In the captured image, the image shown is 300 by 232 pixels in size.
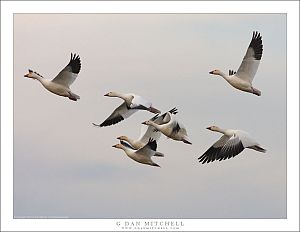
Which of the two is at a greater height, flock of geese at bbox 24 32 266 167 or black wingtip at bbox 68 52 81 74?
black wingtip at bbox 68 52 81 74

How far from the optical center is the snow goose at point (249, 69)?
30.8ft

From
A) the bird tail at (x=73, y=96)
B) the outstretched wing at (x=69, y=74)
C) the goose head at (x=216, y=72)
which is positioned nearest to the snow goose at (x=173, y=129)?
the goose head at (x=216, y=72)

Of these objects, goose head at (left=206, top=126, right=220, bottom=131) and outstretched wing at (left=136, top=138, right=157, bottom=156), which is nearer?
outstretched wing at (left=136, top=138, right=157, bottom=156)

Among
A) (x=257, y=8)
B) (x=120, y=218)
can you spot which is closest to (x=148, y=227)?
(x=120, y=218)

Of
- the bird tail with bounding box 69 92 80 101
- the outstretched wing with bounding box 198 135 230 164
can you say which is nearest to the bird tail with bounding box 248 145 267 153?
the outstretched wing with bounding box 198 135 230 164

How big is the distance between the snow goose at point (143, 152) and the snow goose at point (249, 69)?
1.06 metres

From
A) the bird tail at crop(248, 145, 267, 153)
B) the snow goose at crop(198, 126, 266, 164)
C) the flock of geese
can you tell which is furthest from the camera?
the bird tail at crop(248, 145, 267, 153)

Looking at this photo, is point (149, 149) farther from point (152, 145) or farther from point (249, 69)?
point (249, 69)

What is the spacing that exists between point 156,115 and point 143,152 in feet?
1.52

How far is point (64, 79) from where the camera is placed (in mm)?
9453

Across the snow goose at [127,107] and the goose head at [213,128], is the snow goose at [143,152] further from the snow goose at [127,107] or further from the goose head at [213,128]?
the goose head at [213,128]

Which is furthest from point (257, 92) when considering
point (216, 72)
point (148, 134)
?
point (148, 134)

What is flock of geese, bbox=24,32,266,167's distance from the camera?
30.5ft

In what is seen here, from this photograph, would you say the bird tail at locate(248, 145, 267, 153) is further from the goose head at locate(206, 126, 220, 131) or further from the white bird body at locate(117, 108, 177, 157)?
the white bird body at locate(117, 108, 177, 157)
